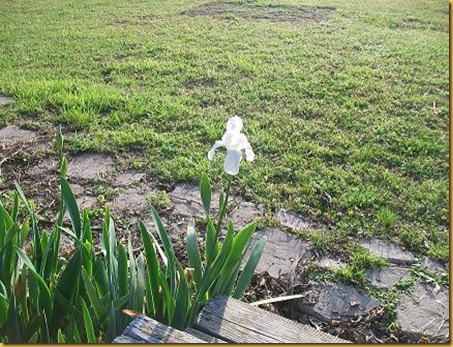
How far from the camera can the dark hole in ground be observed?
7414mm

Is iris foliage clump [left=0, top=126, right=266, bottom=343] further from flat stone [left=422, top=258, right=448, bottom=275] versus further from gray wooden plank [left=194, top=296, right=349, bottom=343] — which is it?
flat stone [left=422, top=258, right=448, bottom=275]

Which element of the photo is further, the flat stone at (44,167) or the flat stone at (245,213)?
the flat stone at (44,167)

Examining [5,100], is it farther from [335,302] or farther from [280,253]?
[335,302]

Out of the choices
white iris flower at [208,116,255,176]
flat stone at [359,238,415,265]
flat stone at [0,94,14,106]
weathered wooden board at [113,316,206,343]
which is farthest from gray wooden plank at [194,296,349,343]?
flat stone at [0,94,14,106]

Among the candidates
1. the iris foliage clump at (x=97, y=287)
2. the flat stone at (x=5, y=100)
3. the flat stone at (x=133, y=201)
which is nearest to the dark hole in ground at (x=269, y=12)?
the flat stone at (x=5, y=100)

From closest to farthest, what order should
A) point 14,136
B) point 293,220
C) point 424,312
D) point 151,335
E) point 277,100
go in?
1. point 151,335
2. point 424,312
3. point 293,220
4. point 14,136
5. point 277,100

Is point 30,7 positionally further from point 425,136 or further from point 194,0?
point 425,136

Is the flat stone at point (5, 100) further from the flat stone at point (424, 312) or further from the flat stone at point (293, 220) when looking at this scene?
the flat stone at point (424, 312)

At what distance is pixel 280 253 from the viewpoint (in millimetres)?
2789

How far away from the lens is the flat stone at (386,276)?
260cm

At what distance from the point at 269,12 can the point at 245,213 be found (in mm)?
5245

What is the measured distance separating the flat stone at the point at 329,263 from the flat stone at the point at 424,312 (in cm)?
32

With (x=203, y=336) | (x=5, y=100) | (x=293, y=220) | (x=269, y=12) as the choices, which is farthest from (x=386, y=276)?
(x=269, y=12)

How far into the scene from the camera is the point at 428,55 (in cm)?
575
